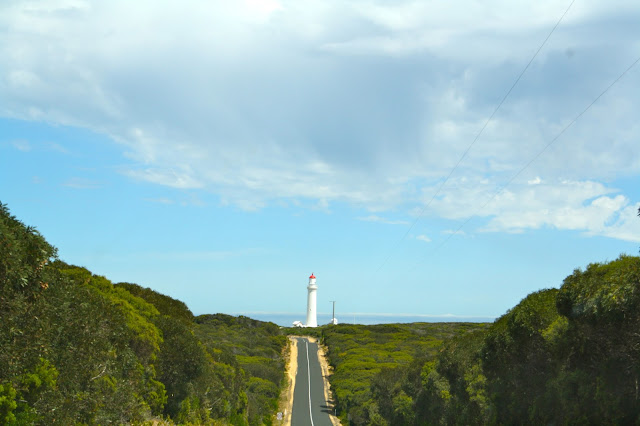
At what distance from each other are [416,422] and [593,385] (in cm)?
2098

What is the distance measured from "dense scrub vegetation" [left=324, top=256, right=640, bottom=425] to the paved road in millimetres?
6530

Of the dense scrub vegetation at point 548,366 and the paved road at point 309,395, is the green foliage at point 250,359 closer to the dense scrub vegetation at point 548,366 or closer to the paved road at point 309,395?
the paved road at point 309,395

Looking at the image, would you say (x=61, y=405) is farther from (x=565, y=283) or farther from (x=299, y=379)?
(x=299, y=379)

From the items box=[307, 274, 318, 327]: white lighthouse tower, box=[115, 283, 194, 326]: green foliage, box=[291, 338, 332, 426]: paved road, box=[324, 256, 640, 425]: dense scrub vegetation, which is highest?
box=[307, 274, 318, 327]: white lighthouse tower

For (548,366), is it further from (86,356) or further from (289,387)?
(289,387)

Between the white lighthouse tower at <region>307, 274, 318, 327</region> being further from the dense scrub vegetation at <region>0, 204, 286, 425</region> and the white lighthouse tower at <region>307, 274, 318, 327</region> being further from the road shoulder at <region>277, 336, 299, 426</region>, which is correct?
the dense scrub vegetation at <region>0, 204, 286, 425</region>

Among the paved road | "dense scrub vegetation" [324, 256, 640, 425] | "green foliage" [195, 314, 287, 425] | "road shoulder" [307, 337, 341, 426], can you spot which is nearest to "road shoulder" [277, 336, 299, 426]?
the paved road

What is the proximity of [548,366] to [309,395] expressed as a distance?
40602 millimetres

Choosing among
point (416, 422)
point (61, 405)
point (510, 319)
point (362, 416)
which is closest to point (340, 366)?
point (362, 416)

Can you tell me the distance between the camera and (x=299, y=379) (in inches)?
2739

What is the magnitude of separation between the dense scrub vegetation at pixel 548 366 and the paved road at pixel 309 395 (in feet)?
21.4

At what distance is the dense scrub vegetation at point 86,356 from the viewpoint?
13.4 meters

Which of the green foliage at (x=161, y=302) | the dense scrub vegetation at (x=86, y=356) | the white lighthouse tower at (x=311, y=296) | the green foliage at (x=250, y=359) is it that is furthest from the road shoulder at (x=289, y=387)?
the white lighthouse tower at (x=311, y=296)

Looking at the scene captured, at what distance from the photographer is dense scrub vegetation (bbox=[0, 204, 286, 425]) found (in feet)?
43.9
